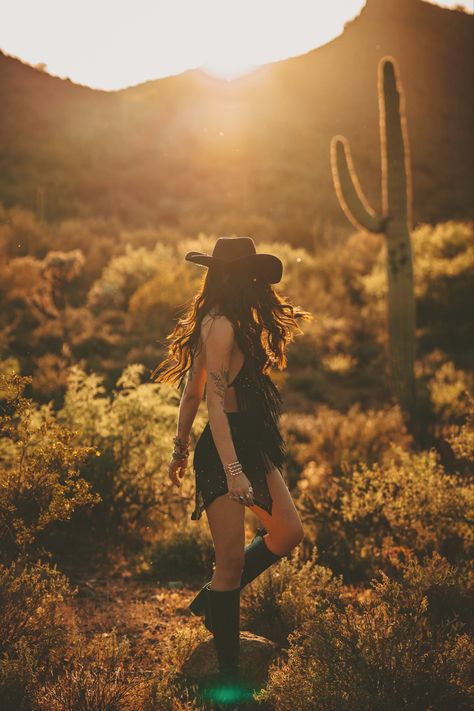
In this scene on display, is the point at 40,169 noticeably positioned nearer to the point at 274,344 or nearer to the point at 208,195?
the point at 208,195

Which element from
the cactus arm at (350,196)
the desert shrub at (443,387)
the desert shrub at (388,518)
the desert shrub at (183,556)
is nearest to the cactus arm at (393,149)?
the cactus arm at (350,196)

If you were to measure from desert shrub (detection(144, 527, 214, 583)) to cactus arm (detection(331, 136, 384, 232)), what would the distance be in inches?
255

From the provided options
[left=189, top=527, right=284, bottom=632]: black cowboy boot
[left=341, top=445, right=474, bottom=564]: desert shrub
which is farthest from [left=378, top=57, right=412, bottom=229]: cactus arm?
[left=189, top=527, right=284, bottom=632]: black cowboy boot

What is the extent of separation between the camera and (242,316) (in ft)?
9.28

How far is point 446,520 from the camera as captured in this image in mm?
4512

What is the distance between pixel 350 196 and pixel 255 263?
7.91m

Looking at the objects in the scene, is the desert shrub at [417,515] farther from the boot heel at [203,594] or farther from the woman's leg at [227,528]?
the woman's leg at [227,528]

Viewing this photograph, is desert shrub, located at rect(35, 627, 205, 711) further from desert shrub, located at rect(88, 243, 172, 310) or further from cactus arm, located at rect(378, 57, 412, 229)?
desert shrub, located at rect(88, 243, 172, 310)

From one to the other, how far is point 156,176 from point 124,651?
101ft

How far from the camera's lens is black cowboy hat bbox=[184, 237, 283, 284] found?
2.86 metres

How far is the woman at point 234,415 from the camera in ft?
8.97

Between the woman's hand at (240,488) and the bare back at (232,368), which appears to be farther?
the bare back at (232,368)

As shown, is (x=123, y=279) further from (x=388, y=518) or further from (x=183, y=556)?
(x=388, y=518)

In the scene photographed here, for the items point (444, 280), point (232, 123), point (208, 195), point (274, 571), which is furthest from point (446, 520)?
point (232, 123)
